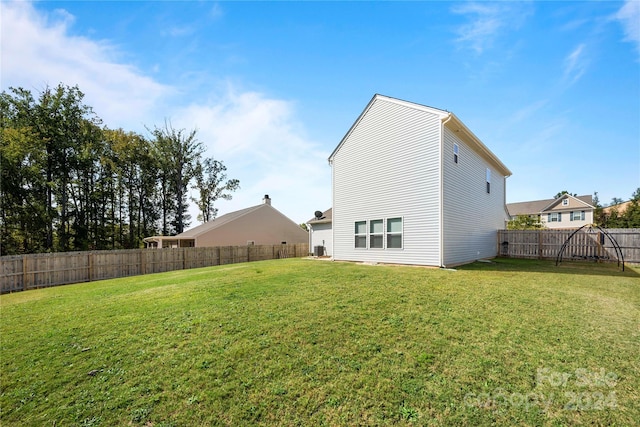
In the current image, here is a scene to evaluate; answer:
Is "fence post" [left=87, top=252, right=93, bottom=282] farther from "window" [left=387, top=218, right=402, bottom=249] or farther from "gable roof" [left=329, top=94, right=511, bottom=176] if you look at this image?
"window" [left=387, top=218, right=402, bottom=249]

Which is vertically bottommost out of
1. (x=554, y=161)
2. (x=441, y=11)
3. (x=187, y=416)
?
(x=187, y=416)

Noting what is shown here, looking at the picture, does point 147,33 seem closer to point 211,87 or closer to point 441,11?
point 211,87

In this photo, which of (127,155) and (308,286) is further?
(127,155)

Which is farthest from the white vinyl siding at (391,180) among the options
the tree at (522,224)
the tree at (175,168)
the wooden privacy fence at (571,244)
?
the tree at (175,168)

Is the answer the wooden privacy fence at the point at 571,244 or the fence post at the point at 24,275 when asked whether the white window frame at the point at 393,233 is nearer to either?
the wooden privacy fence at the point at 571,244

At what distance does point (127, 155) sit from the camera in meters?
29.7

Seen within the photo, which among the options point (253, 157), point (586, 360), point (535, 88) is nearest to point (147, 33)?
point (253, 157)

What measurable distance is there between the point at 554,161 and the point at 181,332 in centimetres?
1902

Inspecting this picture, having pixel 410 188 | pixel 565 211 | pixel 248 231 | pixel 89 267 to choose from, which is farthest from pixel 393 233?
pixel 565 211

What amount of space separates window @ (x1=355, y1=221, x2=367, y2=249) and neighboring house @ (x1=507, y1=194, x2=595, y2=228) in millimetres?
28414

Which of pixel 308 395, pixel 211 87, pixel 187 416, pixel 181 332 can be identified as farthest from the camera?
pixel 211 87

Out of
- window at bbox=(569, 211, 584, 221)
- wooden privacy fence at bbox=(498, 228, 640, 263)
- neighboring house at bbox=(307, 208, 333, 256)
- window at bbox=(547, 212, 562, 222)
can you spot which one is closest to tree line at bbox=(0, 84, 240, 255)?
neighboring house at bbox=(307, 208, 333, 256)

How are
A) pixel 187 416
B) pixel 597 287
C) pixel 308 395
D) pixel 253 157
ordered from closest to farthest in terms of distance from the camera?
pixel 187 416
pixel 308 395
pixel 597 287
pixel 253 157

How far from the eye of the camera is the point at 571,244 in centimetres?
1305
